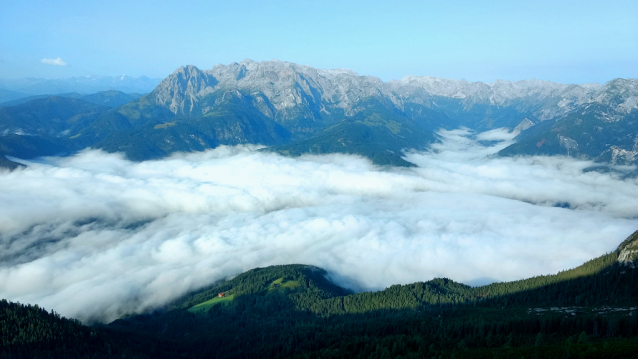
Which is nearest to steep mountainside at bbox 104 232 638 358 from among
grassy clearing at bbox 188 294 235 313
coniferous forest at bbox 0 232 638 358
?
coniferous forest at bbox 0 232 638 358

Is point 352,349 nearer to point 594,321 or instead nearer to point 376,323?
point 376,323

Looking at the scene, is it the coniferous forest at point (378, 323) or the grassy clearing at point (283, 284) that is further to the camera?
the grassy clearing at point (283, 284)

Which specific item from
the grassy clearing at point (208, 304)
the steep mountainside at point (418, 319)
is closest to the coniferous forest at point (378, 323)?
the steep mountainside at point (418, 319)

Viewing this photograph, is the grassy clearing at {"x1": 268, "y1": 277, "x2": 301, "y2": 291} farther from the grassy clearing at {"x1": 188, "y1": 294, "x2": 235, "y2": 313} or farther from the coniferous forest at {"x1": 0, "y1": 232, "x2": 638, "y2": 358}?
the grassy clearing at {"x1": 188, "y1": 294, "x2": 235, "y2": 313}

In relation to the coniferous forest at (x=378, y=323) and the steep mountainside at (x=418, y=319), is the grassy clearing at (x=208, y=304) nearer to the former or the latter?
the steep mountainside at (x=418, y=319)

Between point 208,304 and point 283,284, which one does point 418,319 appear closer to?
point 283,284

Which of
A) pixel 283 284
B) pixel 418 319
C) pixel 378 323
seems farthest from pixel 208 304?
pixel 418 319

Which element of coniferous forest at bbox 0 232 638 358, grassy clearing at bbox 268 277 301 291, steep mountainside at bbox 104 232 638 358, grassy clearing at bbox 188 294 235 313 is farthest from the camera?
grassy clearing at bbox 268 277 301 291
